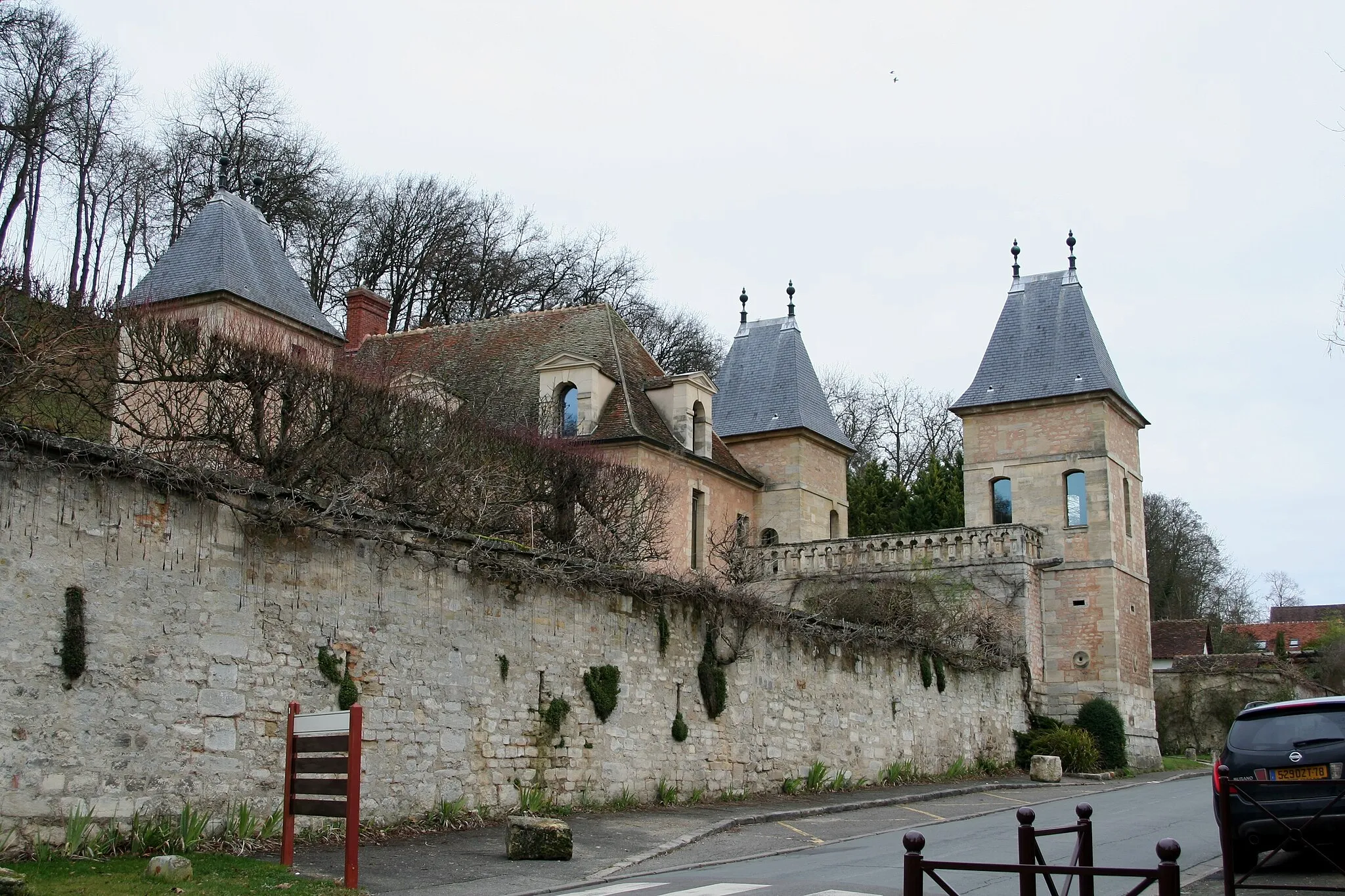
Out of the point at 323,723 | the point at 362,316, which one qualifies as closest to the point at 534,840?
the point at 323,723

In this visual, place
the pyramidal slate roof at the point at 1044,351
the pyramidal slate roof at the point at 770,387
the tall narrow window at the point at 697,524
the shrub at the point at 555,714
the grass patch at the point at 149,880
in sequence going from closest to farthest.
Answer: the grass patch at the point at 149,880
the shrub at the point at 555,714
the tall narrow window at the point at 697,524
the pyramidal slate roof at the point at 1044,351
the pyramidal slate roof at the point at 770,387

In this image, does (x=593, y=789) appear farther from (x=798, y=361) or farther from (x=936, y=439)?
(x=936, y=439)

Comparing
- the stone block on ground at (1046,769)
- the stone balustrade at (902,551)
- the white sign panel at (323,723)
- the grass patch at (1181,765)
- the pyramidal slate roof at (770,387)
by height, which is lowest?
the grass patch at (1181,765)

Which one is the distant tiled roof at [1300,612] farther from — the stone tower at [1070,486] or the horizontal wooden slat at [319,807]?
the horizontal wooden slat at [319,807]

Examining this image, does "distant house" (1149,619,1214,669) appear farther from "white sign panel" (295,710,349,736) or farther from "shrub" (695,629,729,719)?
"white sign panel" (295,710,349,736)

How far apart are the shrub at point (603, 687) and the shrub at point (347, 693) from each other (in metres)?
3.67

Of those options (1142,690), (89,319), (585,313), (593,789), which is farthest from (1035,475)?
(89,319)

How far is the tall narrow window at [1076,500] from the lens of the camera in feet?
102

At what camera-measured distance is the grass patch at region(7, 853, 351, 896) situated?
8391 millimetres

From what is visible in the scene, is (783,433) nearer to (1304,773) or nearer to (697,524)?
(697,524)

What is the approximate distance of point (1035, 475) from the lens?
31922mm

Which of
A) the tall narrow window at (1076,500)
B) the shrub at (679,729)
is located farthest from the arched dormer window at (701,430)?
the shrub at (679,729)

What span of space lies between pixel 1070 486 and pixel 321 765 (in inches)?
995

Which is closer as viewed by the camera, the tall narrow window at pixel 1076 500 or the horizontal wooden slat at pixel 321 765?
the horizontal wooden slat at pixel 321 765
